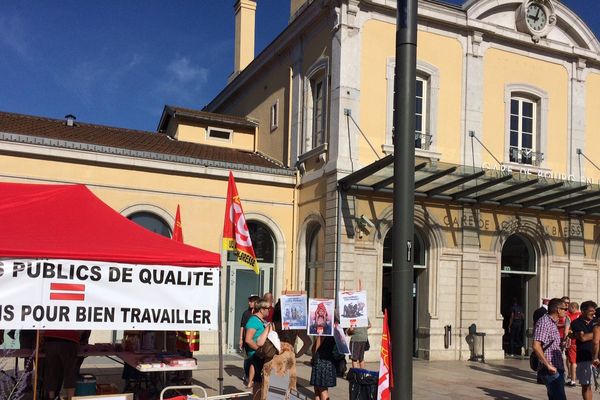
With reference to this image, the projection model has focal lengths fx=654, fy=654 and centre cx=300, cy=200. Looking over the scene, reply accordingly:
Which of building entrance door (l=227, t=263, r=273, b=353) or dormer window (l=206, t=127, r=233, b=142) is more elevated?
dormer window (l=206, t=127, r=233, b=142)

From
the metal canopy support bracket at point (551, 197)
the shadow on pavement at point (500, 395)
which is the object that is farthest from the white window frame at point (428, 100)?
the shadow on pavement at point (500, 395)

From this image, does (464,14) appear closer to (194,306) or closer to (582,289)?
(582,289)

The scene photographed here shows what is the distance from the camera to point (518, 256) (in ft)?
59.9

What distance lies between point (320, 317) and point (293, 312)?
1.25ft

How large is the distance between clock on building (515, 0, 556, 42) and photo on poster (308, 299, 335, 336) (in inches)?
497

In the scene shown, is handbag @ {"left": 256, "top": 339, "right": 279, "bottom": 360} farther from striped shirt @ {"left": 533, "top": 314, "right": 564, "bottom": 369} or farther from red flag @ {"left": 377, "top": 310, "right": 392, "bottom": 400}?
striped shirt @ {"left": 533, "top": 314, "right": 564, "bottom": 369}

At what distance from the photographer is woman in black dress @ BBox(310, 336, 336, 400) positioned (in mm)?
8672

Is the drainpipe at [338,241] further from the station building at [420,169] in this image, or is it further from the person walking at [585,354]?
the person walking at [585,354]

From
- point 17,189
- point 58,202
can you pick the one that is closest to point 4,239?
point 58,202

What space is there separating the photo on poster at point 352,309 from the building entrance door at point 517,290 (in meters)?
9.58

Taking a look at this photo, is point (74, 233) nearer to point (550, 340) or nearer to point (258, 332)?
point (258, 332)

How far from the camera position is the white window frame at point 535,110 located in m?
18.0

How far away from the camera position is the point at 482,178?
644 inches

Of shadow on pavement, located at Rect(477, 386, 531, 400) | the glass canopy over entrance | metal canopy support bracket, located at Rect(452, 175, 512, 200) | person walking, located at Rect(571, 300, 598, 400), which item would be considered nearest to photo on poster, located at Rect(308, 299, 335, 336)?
person walking, located at Rect(571, 300, 598, 400)
